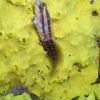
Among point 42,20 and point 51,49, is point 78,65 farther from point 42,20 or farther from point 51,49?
point 42,20

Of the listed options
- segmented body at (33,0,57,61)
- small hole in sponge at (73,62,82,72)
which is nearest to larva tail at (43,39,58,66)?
segmented body at (33,0,57,61)

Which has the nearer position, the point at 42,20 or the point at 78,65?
the point at 42,20

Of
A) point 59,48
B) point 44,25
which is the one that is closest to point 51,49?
point 59,48

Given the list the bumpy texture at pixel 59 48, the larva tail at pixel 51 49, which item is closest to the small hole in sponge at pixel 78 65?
the bumpy texture at pixel 59 48

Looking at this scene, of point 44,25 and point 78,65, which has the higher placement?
point 44,25

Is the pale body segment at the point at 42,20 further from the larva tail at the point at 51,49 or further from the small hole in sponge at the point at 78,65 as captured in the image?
the small hole in sponge at the point at 78,65
